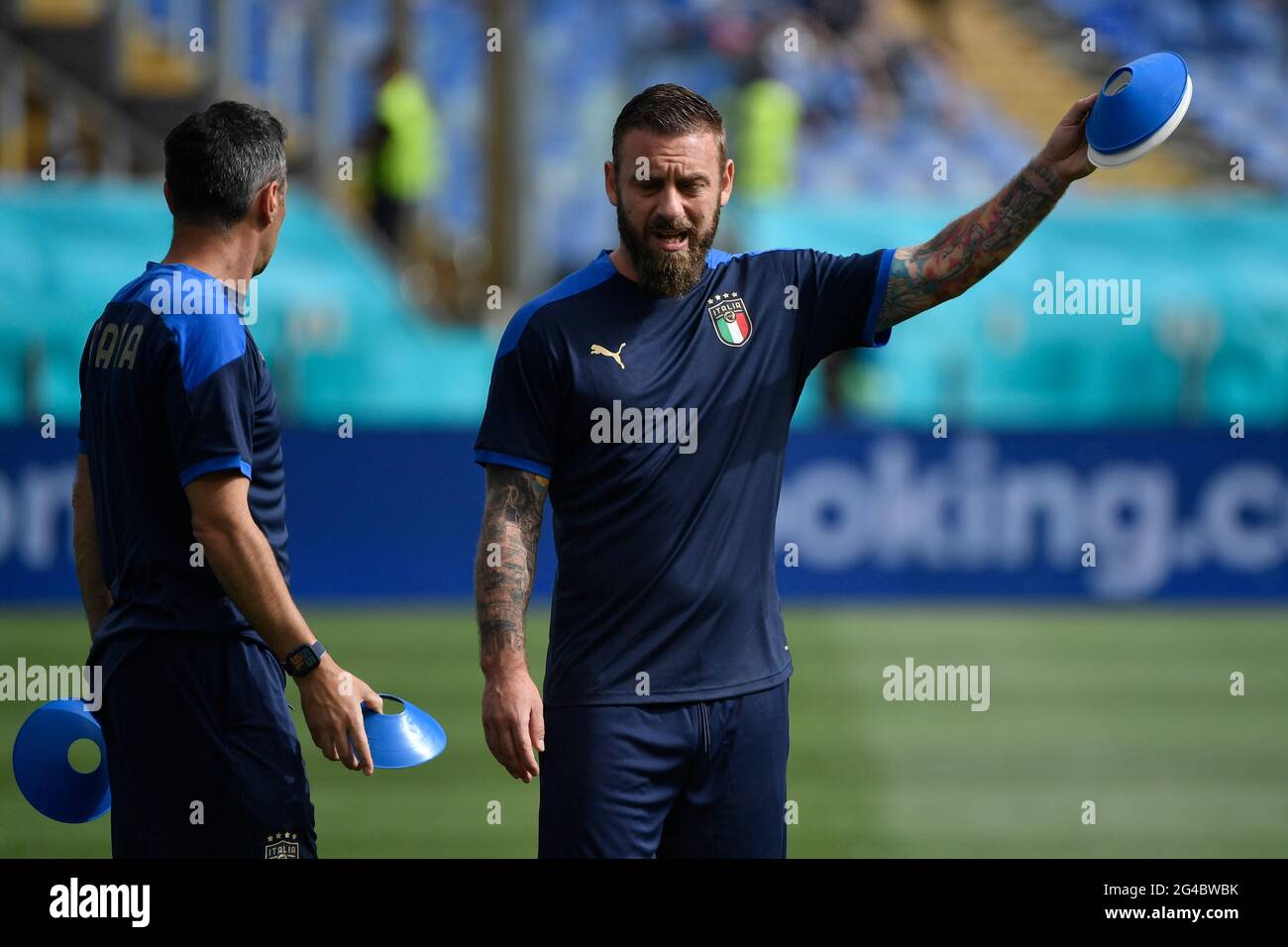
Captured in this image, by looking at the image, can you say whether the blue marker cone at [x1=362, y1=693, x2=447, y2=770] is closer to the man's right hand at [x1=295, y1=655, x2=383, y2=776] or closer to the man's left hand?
the man's right hand at [x1=295, y1=655, x2=383, y2=776]

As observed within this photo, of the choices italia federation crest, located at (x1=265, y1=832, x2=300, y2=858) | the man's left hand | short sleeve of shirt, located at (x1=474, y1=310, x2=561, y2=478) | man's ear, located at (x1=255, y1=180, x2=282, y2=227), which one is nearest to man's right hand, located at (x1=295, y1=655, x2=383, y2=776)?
italia federation crest, located at (x1=265, y1=832, x2=300, y2=858)

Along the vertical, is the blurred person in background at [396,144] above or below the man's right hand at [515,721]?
above

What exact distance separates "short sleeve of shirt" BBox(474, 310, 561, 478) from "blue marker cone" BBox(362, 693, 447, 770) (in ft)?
1.93

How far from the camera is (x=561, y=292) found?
3986 mm

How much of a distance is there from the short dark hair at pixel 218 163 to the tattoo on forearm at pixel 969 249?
1437 millimetres

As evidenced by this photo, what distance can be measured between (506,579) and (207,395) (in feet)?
2.49

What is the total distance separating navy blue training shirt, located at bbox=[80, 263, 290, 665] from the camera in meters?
3.61

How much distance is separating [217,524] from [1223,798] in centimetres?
512

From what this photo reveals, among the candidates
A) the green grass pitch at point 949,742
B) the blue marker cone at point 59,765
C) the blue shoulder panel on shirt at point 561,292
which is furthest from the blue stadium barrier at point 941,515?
the blue shoulder panel on shirt at point 561,292

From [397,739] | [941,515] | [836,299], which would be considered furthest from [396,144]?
[397,739]

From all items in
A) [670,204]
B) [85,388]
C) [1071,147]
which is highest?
[1071,147]

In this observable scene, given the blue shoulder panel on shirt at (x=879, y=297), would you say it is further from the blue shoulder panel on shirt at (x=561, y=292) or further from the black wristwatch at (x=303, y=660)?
the black wristwatch at (x=303, y=660)

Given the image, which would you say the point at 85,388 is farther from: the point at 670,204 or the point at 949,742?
the point at 949,742

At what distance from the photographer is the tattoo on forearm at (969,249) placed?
12.8 feet
